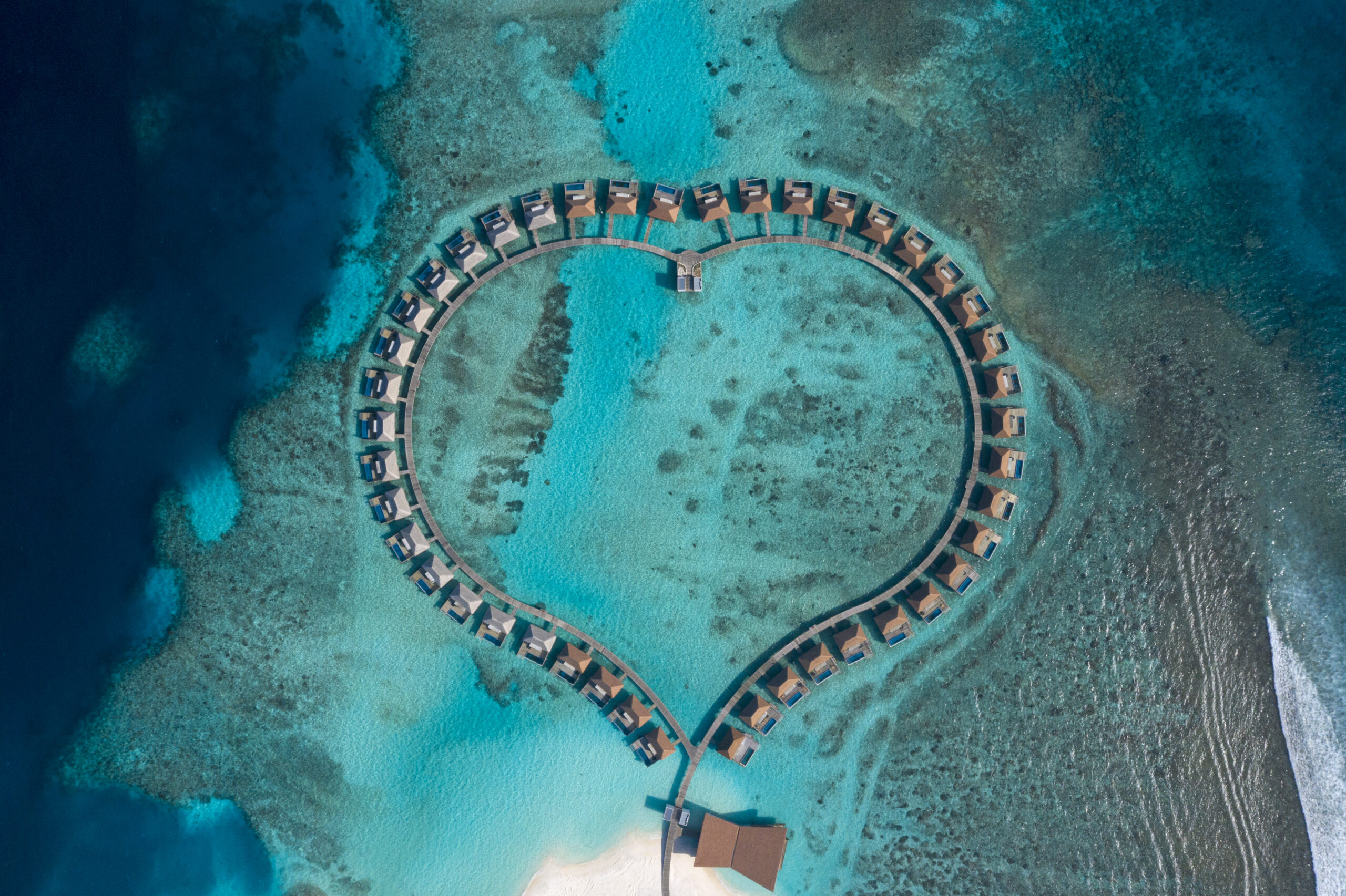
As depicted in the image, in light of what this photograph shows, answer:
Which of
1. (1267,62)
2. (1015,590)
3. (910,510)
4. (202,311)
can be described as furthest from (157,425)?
(1267,62)

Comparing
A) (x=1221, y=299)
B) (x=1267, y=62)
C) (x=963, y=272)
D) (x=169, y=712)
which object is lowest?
(x=169, y=712)

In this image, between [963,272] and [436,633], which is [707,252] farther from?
[436,633]

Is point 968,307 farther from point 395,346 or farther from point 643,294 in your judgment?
point 395,346

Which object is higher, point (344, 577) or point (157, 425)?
point (157, 425)

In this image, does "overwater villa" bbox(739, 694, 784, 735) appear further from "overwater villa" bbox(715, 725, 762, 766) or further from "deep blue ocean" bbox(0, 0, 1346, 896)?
"deep blue ocean" bbox(0, 0, 1346, 896)

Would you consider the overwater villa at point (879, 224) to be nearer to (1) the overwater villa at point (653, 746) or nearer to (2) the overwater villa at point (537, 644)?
(2) the overwater villa at point (537, 644)

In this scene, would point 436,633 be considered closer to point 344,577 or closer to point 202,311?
point 344,577

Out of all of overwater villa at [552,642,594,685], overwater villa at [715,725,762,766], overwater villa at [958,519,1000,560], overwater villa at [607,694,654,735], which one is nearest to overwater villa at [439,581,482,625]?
overwater villa at [552,642,594,685]
